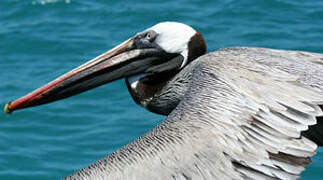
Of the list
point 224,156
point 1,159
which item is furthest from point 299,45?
point 224,156

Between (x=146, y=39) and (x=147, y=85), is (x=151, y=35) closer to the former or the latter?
(x=146, y=39)

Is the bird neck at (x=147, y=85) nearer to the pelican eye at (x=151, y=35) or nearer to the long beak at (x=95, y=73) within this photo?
the long beak at (x=95, y=73)

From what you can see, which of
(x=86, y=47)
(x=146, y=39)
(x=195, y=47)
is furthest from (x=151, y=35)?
(x=86, y=47)

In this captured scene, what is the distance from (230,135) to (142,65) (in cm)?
184

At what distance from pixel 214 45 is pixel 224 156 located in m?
5.83

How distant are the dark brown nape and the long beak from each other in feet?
0.80

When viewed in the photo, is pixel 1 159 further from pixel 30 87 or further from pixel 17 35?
pixel 17 35

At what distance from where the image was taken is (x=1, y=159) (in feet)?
27.1

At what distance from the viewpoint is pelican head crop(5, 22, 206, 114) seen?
6.11 metres

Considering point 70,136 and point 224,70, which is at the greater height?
point 224,70

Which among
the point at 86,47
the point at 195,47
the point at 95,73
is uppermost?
the point at 195,47

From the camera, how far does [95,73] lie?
616cm

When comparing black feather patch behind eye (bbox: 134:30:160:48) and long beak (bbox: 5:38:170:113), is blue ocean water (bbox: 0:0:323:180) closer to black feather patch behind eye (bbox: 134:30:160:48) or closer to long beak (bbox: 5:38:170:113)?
long beak (bbox: 5:38:170:113)

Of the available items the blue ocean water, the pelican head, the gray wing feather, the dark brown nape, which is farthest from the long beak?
the blue ocean water
